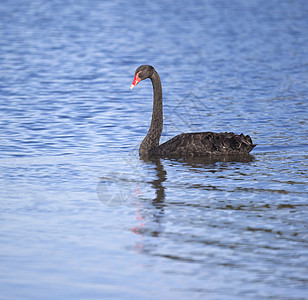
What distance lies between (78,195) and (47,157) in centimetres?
235

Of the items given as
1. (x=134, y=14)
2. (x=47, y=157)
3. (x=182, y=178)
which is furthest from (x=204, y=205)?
(x=134, y=14)

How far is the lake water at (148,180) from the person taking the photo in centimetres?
585

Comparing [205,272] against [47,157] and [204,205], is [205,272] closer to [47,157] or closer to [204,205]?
[204,205]

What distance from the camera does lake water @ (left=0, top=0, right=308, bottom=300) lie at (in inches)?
230

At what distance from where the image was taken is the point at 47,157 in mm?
10602

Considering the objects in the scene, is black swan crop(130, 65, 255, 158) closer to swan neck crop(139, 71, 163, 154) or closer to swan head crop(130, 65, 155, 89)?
swan neck crop(139, 71, 163, 154)

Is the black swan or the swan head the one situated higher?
the swan head

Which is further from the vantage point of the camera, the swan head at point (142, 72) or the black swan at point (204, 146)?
the swan head at point (142, 72)

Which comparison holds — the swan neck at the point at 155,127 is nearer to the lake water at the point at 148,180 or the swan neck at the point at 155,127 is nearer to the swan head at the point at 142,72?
the swan head at the point at 142,72

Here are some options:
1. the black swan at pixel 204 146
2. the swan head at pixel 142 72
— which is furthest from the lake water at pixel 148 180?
the swan head at pixel 142 72

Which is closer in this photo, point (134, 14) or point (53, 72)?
point (53, 72)

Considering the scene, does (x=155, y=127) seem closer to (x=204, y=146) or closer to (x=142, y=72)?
(x=142, y=72)

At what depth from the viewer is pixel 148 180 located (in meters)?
9.23

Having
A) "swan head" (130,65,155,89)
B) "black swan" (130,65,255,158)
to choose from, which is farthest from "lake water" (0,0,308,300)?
"swan head" (130,65,155,89)
